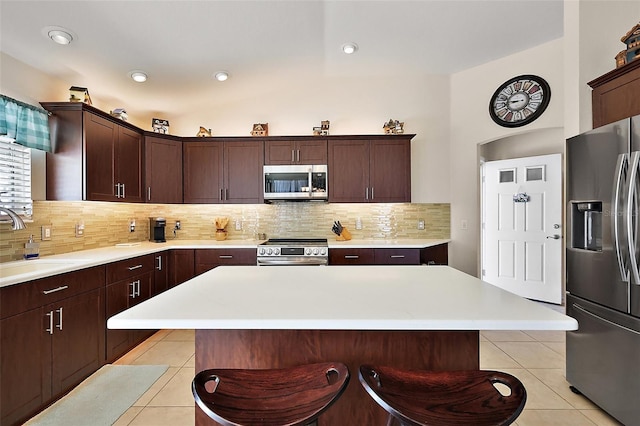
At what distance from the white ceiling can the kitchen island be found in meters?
2.26

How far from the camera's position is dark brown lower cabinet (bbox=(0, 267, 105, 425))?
1885 mm

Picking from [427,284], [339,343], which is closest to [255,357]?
[339,343]

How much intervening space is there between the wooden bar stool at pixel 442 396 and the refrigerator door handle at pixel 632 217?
1364mm

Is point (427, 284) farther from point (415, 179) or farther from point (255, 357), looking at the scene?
point (415, 179)

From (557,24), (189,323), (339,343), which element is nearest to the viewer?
(189,323)

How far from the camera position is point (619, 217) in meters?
1.85

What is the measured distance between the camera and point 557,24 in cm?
324

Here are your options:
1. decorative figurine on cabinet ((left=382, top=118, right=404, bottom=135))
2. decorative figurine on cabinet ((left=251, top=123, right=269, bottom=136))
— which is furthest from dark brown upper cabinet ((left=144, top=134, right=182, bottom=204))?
decorative figurine on cabinet ((left=382, top=118, right=404, bottom=135))

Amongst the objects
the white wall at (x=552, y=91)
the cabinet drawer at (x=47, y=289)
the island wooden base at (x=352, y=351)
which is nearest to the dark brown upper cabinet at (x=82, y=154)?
the cabinet drawer at (x=47, y=289)

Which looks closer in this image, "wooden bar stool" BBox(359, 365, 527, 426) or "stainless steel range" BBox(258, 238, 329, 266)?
"wooden bar stool" BBox(359, 365, 527, 426)

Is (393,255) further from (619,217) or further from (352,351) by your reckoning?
(352,351)

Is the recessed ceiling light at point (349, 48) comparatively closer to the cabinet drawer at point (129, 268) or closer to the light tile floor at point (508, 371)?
the cabinet drawer at point (129, 268)

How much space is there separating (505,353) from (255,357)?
2.60 metres

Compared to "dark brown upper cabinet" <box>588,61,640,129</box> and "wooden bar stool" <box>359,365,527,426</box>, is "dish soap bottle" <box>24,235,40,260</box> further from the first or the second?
"dark brown upper cabinet" <box>588,61,640,129</box>
